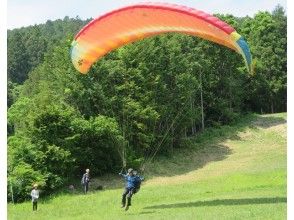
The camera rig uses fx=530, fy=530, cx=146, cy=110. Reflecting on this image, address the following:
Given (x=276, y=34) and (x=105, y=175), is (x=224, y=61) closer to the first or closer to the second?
(x=276, y=34)

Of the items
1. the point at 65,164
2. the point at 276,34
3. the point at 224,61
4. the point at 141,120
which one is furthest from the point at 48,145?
the point at 276,34

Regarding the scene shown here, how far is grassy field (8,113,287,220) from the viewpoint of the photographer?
16.9 metres

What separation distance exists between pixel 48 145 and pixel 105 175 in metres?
5.96

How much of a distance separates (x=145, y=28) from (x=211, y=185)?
508 inches

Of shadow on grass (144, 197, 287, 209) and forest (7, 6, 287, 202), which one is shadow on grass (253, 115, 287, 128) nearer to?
forest (7, 6, 287, 202)

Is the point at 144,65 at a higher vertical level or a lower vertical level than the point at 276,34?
lower

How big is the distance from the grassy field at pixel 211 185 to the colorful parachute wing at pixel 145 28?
16.4ft

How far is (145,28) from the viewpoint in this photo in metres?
16.5

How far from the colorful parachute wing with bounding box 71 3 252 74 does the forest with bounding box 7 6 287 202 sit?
→ 4.16 metres

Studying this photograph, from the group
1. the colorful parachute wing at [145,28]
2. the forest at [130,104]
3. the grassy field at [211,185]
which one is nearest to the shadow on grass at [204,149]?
the grassy field at [211,185]

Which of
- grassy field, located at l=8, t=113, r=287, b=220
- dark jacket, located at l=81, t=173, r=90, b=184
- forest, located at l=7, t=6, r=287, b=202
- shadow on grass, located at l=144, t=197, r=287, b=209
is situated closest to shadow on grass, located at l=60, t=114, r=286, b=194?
grassy field, located at l=8, t=113, r=287, b=220

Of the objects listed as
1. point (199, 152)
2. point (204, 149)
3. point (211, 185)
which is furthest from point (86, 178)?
point (204, 149)

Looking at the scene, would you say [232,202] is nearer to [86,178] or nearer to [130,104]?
[86,178]
